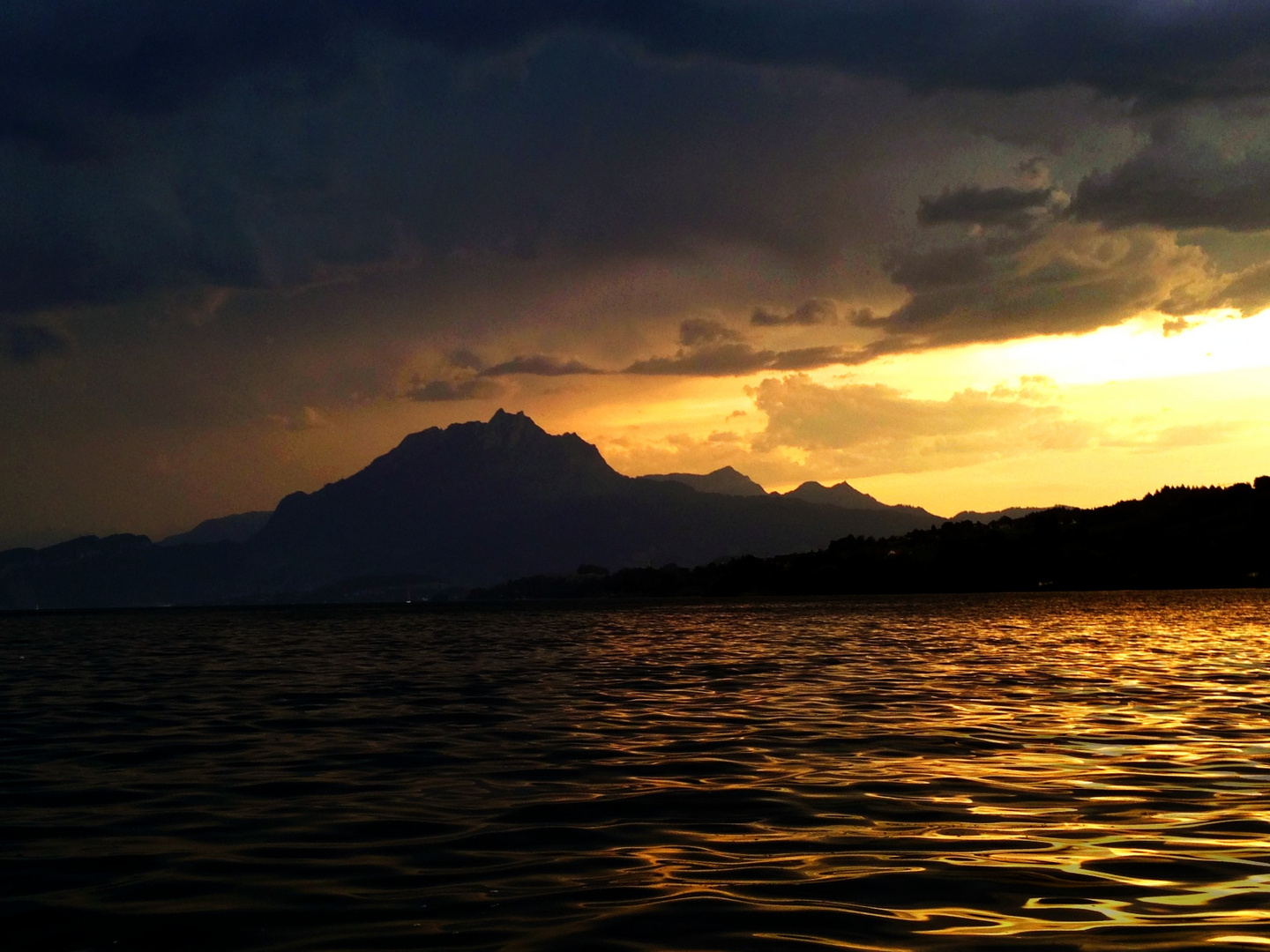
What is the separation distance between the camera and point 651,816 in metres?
18.0

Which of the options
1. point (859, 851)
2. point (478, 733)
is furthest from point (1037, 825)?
point (478, 733)

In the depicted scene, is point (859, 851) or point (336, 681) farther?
point (336, 681)

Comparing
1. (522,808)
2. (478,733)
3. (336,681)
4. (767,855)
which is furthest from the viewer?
(336,681)

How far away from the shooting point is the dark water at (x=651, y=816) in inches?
475

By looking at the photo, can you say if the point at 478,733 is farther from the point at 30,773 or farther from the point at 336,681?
the point at 336,681

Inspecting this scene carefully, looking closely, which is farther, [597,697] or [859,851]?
[597,697]

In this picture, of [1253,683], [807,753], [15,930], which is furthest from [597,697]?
A: [15,930]

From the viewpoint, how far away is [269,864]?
15094mm

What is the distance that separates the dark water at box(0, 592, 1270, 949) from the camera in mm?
12055

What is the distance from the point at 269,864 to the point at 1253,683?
118 ft

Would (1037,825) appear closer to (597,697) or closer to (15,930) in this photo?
(15,930)

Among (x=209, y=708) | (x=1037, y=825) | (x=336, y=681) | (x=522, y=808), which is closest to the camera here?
(x=1037, y=825)

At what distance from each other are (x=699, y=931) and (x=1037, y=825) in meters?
7.30

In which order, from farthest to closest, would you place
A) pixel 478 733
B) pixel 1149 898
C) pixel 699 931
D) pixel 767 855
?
pixel 478 733 → pixel 767 855 → pixel 1149 898 → pixel 699 931
